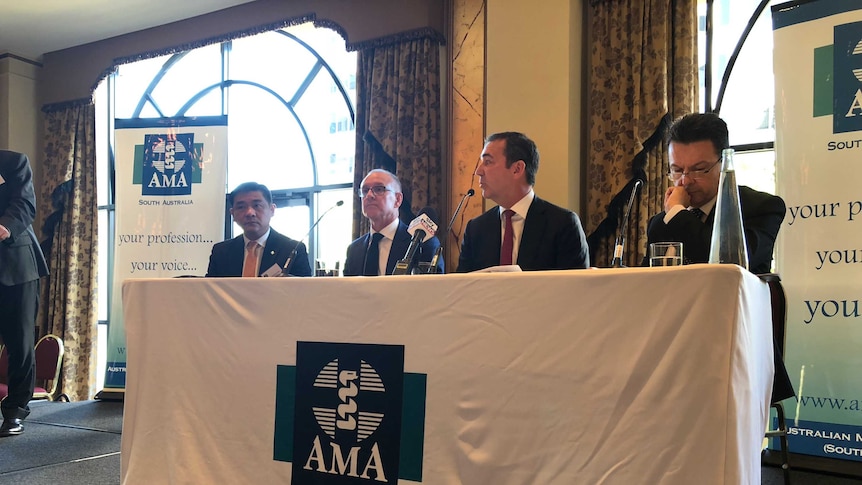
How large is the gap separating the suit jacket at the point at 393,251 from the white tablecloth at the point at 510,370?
4.06ft

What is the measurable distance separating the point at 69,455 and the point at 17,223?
3.83 feet

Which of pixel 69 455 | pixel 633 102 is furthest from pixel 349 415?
pixel 633 102

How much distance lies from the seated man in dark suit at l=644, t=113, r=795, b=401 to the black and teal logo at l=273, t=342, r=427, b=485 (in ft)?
2.60

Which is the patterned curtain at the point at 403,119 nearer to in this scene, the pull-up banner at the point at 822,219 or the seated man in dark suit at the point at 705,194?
the pull-up banner at the point at 822,219

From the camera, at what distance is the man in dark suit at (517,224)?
229cm

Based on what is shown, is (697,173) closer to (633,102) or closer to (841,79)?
(841,79)

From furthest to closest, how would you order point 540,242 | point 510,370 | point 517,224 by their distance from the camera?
→ 1. point 517,224
2. point 540,242
3. point 510,370

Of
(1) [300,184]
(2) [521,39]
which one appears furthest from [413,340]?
(1) [300,184]

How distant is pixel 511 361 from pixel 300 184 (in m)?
3.95

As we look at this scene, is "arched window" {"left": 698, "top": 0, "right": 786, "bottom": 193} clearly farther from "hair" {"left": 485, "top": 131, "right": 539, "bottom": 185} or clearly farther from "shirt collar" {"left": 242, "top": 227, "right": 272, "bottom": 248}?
"shirt collar" {"left": 242, "top": 227, "right": 272, "bottom": 248}

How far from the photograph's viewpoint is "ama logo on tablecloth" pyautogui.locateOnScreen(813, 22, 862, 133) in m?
2.50

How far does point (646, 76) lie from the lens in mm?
3295

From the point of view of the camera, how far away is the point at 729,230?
1.27 metres

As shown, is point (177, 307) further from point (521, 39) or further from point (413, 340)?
point (521, 39)
